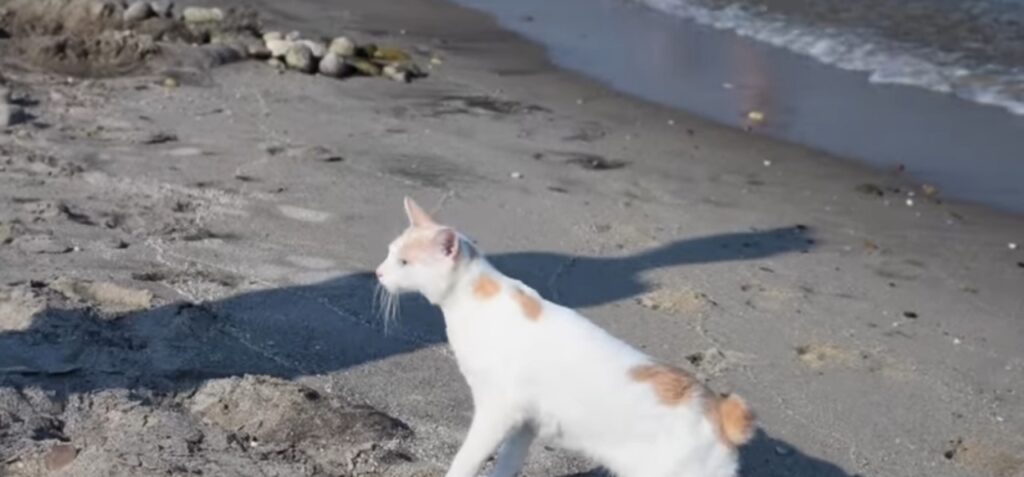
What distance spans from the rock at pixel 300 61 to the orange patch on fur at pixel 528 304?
6.64 m

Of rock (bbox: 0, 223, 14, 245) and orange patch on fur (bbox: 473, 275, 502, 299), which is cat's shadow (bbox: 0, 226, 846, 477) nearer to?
rock (bbox: 0, 223, 14, 245)

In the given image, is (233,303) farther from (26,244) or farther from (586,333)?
(586,333)

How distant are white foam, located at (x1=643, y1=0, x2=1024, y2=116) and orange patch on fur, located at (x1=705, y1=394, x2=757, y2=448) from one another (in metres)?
7.95

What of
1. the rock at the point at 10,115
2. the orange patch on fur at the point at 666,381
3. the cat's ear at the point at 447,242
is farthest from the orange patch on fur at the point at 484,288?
the rock at the point at 10,115

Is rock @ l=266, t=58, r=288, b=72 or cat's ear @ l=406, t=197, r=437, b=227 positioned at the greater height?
cat's ear @ l=406, t=197, r=437, b=227

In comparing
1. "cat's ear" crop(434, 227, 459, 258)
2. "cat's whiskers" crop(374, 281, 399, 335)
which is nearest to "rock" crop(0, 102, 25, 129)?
"cat's whiskers" crop(374, 281, 399, 335)

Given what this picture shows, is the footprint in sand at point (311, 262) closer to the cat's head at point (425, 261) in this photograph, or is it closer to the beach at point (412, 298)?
the beach at point (412, 298)

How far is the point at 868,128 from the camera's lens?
11.4 meters

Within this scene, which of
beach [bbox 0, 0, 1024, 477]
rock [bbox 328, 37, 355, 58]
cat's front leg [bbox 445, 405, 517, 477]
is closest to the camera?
cat's front leg [bbox 445, 405, 517, 477]

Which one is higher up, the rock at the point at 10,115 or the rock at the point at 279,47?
the rock at the point at 10,115

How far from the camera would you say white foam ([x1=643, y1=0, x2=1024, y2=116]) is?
12797 mm

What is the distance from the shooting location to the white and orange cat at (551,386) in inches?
190

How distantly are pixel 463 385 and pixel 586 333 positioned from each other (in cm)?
114

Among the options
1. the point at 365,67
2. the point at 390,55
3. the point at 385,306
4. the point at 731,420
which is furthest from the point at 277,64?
the point at 731,420
